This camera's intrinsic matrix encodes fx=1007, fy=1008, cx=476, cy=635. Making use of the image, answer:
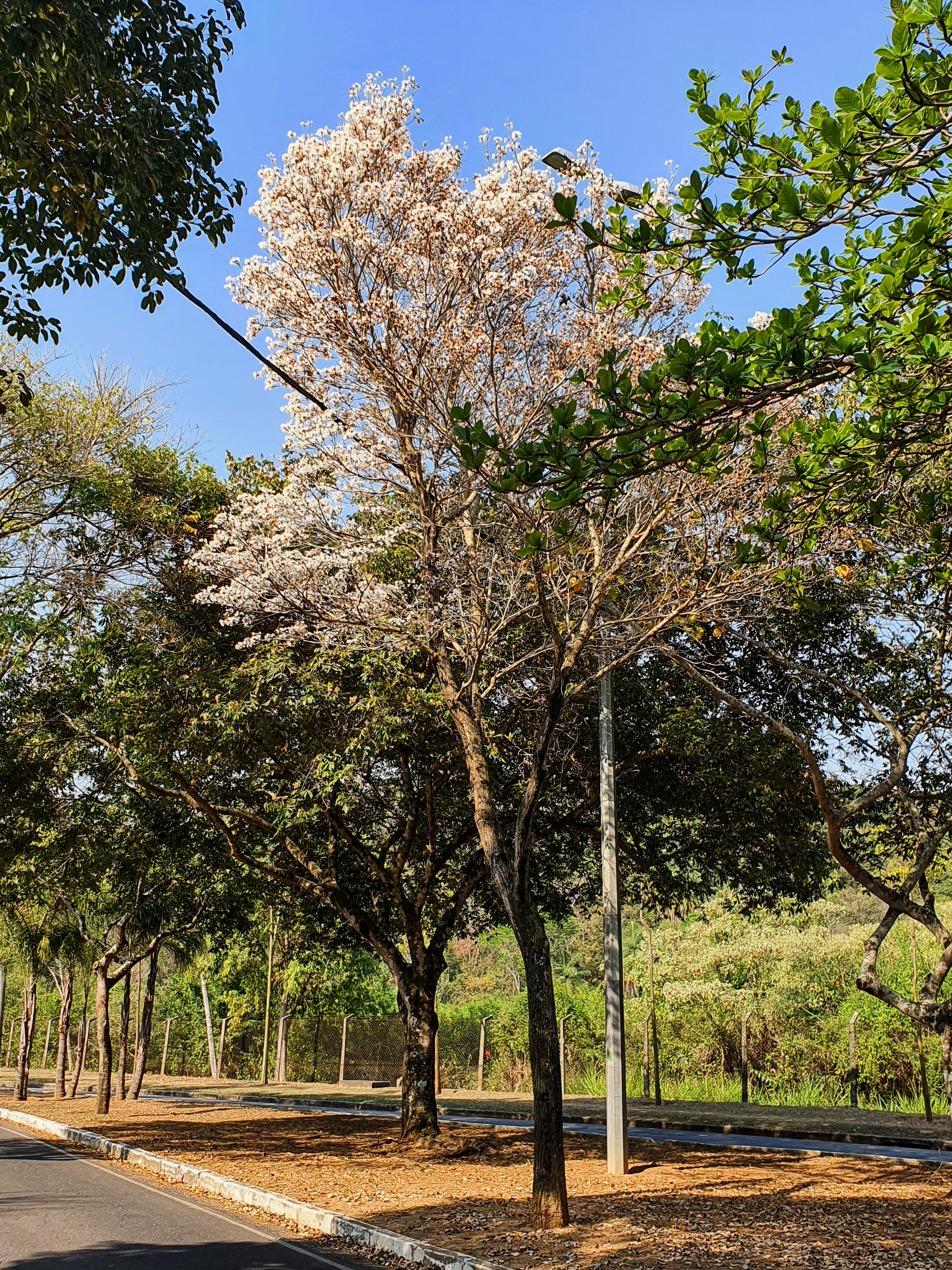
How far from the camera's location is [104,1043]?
22.4 meters

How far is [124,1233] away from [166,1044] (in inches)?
1441

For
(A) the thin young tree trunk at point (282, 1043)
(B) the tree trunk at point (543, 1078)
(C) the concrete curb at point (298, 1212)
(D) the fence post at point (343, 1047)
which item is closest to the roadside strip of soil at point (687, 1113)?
(D) the fence post at point (343, 1047)

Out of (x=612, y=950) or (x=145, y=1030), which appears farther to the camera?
(x=145, y=1030)

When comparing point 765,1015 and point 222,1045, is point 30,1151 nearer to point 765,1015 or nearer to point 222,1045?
point 765,1015

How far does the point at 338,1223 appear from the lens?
9.19m

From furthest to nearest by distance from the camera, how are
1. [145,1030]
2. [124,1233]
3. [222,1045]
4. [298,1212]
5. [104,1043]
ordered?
[222,1045], [145,1030], [104,1043], [298,1212], [124,1233]

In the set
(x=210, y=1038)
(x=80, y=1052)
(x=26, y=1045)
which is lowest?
(x=210, y=1038)

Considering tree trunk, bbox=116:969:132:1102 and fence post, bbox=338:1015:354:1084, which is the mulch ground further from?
fence post, bbox=338:1015:354:1084

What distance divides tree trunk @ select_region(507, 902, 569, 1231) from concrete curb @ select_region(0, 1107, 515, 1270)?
102 cm

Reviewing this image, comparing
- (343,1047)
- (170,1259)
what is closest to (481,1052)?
(343,1047)

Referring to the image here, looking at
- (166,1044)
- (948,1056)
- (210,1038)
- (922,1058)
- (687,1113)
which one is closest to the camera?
(948,1056)

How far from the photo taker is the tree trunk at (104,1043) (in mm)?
21797

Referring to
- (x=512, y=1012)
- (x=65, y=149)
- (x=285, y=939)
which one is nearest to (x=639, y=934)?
(x=512, y=1012)

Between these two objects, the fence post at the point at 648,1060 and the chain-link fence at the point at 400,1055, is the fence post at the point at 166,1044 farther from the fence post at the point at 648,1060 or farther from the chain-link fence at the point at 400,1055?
the fence post at the point at 648,1060
